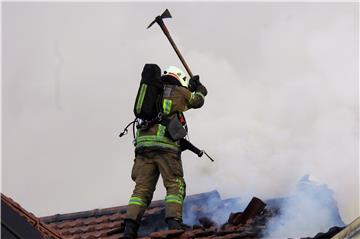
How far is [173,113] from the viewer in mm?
11047

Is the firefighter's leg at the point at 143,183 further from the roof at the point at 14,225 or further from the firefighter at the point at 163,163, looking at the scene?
the roof at the point at 14,225

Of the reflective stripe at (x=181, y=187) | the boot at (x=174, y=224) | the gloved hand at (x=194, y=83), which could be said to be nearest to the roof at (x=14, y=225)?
the boot at (x=174, y=224)

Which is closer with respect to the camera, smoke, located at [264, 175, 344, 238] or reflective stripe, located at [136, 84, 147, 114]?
smoke, located at [264, 175, 344, 238]

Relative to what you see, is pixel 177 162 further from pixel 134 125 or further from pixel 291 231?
pixel 291 231

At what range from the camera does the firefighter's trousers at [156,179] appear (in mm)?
10719

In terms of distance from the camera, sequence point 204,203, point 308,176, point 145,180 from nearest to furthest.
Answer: point 145,180, point 308,176, point 204,203

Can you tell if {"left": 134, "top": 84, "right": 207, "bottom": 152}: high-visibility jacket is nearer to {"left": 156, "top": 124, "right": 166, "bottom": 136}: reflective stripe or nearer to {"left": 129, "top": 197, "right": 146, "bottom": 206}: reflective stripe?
{"left": 156, "top": 124, "right": 166, "bottom": 136}: reflective stripe

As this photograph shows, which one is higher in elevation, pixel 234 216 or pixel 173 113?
pixel 173 113

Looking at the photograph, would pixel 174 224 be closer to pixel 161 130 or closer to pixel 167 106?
pixel 161 130

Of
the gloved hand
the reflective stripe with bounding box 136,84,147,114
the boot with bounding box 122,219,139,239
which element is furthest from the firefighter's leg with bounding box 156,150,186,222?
the gloved hand

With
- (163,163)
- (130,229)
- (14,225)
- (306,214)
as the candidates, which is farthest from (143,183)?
(14,225)

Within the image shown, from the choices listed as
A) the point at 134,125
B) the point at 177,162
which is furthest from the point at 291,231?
the point at 134,125

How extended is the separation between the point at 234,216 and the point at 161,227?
1.27 metres

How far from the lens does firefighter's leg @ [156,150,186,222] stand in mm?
10641
